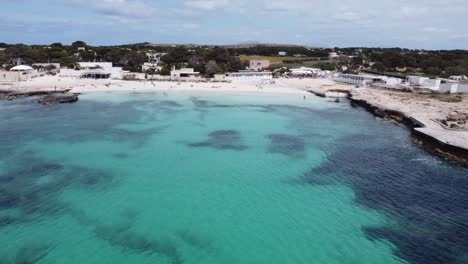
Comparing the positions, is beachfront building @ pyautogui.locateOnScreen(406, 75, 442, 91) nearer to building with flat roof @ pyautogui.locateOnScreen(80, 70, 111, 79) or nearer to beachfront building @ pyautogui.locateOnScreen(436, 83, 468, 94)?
beachfront building @ pyautogui.locateOnScreen(436, 83, 468, 94)

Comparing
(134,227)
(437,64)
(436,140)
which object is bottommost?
(134,227)

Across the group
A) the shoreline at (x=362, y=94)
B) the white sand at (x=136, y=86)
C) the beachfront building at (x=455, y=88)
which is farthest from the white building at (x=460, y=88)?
the white sand at (x=136, y=86)

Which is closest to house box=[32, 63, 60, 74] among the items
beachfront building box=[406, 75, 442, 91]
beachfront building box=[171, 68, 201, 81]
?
beachfront building box=[171, 68, 201, 81]

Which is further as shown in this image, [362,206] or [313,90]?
[313,90]

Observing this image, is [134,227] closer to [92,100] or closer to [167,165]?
[167,165]

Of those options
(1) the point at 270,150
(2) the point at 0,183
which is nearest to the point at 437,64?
(1) the point at 270,150

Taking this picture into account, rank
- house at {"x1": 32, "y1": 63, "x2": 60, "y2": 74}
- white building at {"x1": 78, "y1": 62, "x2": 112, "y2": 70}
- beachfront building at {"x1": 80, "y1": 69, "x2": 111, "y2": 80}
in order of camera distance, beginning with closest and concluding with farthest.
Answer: beachfront building at {"x1": 80, "y1": 69, "x2": 111, "y2": 80} < white building at {"x1": 78, "y1": 62, "x2": 112, "y2": 70} < house at {"x1": 32, "y1": 63, "x2": 60, "y2": 74}

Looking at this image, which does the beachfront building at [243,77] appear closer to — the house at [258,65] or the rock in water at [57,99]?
the house at [258,65]
